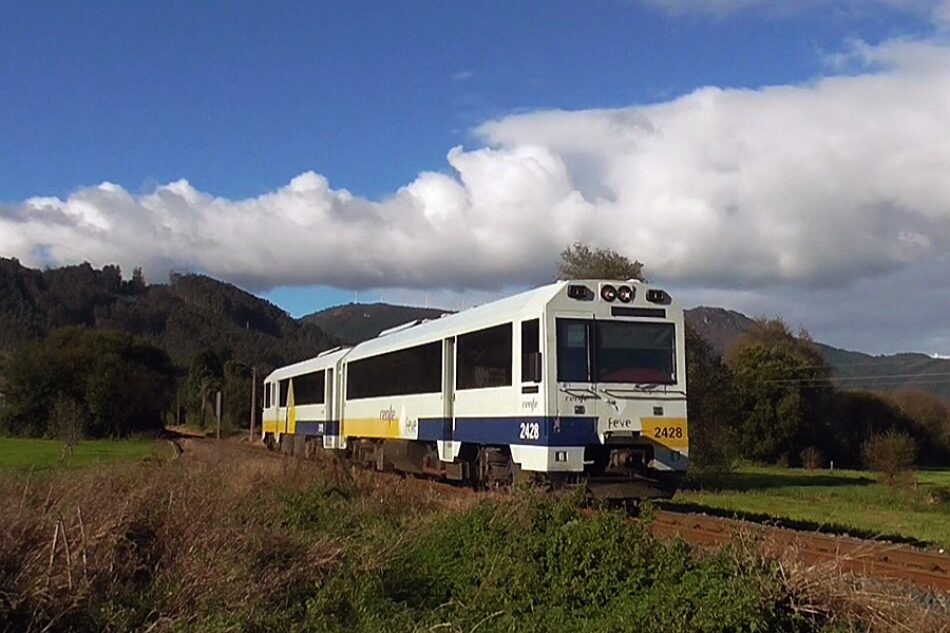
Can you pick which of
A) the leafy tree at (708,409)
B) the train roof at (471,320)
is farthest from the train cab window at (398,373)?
the leafy tree at (708,409)

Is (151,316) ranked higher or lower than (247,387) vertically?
higher

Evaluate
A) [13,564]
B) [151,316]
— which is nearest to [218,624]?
[13,564]

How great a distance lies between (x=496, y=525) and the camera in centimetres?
1055

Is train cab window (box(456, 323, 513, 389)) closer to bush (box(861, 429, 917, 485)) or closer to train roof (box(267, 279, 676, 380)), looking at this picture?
train roof (box(267, 279, 676, 380))

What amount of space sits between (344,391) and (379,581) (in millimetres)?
20054

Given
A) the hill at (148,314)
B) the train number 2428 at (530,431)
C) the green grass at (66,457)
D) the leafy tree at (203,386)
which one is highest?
the hill at (148,314)

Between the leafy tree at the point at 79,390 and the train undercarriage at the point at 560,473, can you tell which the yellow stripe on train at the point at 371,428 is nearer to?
the train undercarriage at the point at 560,473

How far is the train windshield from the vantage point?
15.6 metres

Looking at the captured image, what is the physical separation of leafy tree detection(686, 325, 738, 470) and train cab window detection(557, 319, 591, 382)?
14616 mm

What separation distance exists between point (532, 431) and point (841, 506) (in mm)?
10410

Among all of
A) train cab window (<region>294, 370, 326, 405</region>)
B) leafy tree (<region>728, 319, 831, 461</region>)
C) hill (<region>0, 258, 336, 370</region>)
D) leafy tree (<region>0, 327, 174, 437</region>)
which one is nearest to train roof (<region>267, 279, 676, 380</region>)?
train cab window (<region>294, 370, 326, 405</region>)

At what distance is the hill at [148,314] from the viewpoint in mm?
155125

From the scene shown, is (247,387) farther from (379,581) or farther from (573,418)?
(379,581)

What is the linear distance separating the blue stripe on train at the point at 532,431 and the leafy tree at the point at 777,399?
4636 cm
